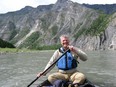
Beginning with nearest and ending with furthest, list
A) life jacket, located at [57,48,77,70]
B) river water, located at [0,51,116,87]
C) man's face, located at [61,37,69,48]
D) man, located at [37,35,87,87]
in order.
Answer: man's face, located at [61,37,69,48] → man, located at [37,35,87,87] → life jacket, located at [57,48,77,70] → river water, located at [0,51,116,87]

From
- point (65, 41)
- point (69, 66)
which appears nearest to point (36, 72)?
point (69, 66)

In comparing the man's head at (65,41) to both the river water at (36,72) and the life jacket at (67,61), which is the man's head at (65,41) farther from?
the river water at (36,72)

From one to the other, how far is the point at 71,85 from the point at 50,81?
134 cm

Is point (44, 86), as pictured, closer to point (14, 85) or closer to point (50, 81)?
point (50, 81)

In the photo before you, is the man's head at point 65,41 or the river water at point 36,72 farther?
the river water at point 36,72

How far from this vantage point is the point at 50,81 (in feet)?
49.8

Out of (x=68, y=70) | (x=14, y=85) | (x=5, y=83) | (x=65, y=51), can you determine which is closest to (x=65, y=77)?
(x=68, y=70)

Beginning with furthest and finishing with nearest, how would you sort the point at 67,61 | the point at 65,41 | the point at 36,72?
the point at 36,72 → the point at 67,61 → the point at 65,41

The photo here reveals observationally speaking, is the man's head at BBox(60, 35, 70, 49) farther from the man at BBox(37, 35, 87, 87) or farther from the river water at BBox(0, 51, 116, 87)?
the river water at BBox(0, 51, 116, 87)

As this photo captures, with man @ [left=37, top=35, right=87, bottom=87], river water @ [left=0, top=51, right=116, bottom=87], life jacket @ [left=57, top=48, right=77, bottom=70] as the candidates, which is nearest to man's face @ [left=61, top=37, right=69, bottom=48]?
man @ [left=37, top=35, right=87, bottom=87]

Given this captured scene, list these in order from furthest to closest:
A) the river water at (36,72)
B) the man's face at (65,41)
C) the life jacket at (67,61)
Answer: the river water at (36,72), the life jacket at (67,61), the man's face at (65,41)

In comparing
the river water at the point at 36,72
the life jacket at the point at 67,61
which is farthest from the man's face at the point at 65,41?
the river water at the point at 36,72

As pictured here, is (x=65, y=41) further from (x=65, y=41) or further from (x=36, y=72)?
(x=36, y=72)

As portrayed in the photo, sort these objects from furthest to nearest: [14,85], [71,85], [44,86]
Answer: [14,85] → [44,86] → [71,85]
